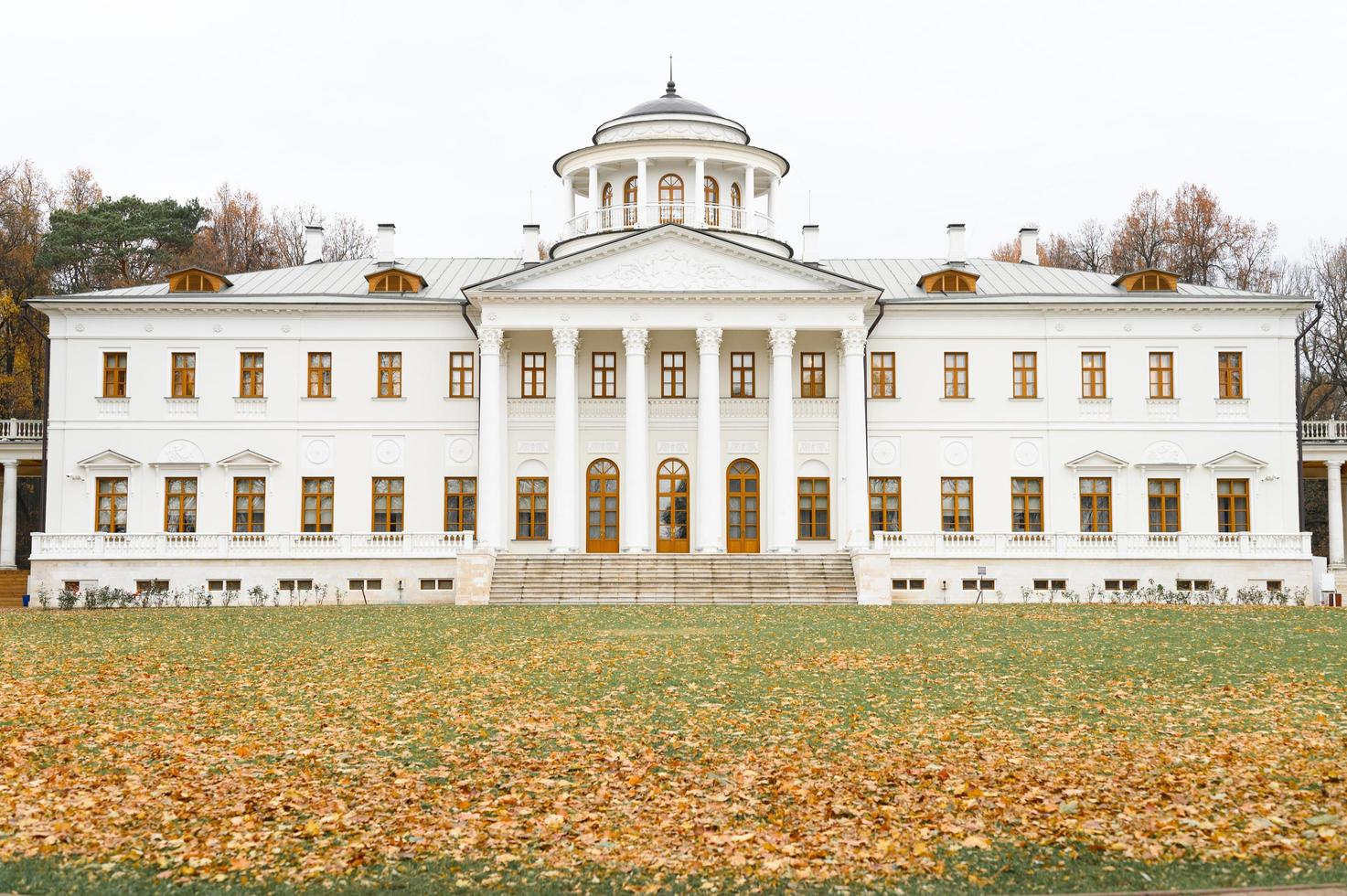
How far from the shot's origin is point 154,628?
23469 millimetres

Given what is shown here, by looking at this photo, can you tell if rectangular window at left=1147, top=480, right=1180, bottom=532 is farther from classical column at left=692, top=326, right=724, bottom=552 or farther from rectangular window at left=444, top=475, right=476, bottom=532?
rectangular window at left=444, top=475, right=476, bottom=532

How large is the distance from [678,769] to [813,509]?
2958cm

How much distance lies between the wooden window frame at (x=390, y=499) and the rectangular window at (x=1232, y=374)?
86.9 feet

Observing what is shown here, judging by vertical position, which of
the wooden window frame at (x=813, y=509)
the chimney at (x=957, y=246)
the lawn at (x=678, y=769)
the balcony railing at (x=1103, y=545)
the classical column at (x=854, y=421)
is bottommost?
the lawn at (x=678, y=769)

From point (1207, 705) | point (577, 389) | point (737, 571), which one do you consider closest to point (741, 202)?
point (577, 389)

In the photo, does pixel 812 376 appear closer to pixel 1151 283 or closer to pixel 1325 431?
pixel 1151 283

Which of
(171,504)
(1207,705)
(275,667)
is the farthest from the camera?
(171,504)

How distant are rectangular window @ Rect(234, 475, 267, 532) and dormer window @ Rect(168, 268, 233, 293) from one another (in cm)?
651

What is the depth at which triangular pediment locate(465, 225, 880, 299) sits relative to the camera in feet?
122

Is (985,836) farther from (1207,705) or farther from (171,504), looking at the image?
(171,504)

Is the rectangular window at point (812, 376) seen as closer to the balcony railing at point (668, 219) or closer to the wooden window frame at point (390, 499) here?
the balcony railing at point (668, 219)

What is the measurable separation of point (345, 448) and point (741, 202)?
649 inches

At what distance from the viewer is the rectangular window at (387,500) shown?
38.9m

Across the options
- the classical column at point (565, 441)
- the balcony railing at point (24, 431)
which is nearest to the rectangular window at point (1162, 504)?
the classical column at point (565, 441)
